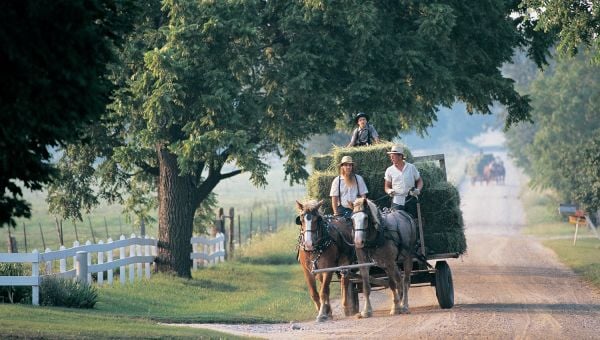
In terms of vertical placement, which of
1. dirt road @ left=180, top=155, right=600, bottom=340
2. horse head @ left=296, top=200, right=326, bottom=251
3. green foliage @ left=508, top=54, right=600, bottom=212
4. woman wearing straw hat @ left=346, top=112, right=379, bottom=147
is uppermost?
green foliage @ left=508, top=54, right=600, bottom=212

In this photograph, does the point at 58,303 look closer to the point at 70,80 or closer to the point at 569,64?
the point at 70,80

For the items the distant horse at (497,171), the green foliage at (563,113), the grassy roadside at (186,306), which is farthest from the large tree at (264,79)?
the distant horse at (497,171)

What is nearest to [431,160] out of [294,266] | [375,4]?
[375,4]

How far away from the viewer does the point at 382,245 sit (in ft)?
62.7

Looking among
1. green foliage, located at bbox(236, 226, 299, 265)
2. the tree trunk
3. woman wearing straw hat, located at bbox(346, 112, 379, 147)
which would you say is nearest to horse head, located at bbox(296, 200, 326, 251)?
woman wearing straw hat, located at bbox(346, 112, 379, 147)

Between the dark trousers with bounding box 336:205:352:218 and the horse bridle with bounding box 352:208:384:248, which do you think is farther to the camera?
the dark trousers with bounding box 336:205:352:218

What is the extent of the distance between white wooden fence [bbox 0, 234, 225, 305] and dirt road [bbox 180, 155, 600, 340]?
3588 mm

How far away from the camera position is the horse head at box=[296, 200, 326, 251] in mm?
18578

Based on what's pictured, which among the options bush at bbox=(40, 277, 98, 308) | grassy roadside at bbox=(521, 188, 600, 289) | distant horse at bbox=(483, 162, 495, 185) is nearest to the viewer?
bush at bbox=(40, 277, 98, 308)

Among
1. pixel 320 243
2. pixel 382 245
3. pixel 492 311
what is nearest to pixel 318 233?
pixel 320 243

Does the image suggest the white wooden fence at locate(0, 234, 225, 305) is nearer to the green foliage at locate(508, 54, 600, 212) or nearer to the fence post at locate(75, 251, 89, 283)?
the fence post at locate(75, 251, 89, 283)

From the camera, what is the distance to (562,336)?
635 inches

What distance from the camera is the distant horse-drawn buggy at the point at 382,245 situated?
61.7 feet

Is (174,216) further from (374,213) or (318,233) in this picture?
(374,213)
